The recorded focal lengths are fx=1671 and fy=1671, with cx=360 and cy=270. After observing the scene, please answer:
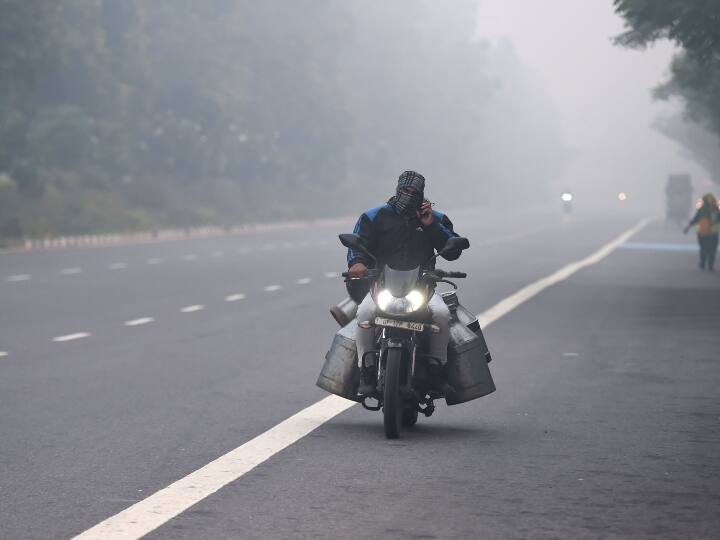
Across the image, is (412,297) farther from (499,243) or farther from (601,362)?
(499,243)

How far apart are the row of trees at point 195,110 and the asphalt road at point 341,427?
32161 millimetres

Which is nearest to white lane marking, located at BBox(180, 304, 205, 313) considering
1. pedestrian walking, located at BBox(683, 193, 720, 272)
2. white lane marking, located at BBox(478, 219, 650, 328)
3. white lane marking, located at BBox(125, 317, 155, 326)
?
white lane marking, located at BBox(125, 317, 155, 326)

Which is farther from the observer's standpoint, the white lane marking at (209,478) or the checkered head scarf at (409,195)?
the checkered head scarf at (409,195)

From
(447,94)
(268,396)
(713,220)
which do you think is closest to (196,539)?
(268,396)

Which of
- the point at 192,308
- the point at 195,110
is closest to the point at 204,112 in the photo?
the point at 195,110

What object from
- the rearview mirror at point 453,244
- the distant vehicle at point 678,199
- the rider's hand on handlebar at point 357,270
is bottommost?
the rider's hand on handlebar at point 357,270

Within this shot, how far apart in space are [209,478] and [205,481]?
0.31 ft

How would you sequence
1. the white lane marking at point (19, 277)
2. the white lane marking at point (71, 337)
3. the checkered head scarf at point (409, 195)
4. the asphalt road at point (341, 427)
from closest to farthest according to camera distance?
the asphalt road at point (341, 427), the checkered head scarf at point (409, 195), the white lane marking at point (71, 337), the white lane marking at point (19, 277)

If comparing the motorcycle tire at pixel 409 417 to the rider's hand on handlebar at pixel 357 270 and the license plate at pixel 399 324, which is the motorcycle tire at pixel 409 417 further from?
the rider's hand on handlebar at pixel 357 270

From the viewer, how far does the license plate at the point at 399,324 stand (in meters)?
10.7

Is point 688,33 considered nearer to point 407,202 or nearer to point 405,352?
point 407,202

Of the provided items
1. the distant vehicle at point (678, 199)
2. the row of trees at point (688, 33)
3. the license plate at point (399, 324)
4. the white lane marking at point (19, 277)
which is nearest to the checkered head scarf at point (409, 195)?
the license plate at point (399, 324)

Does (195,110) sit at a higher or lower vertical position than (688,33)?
higher

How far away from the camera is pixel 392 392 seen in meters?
10.6
